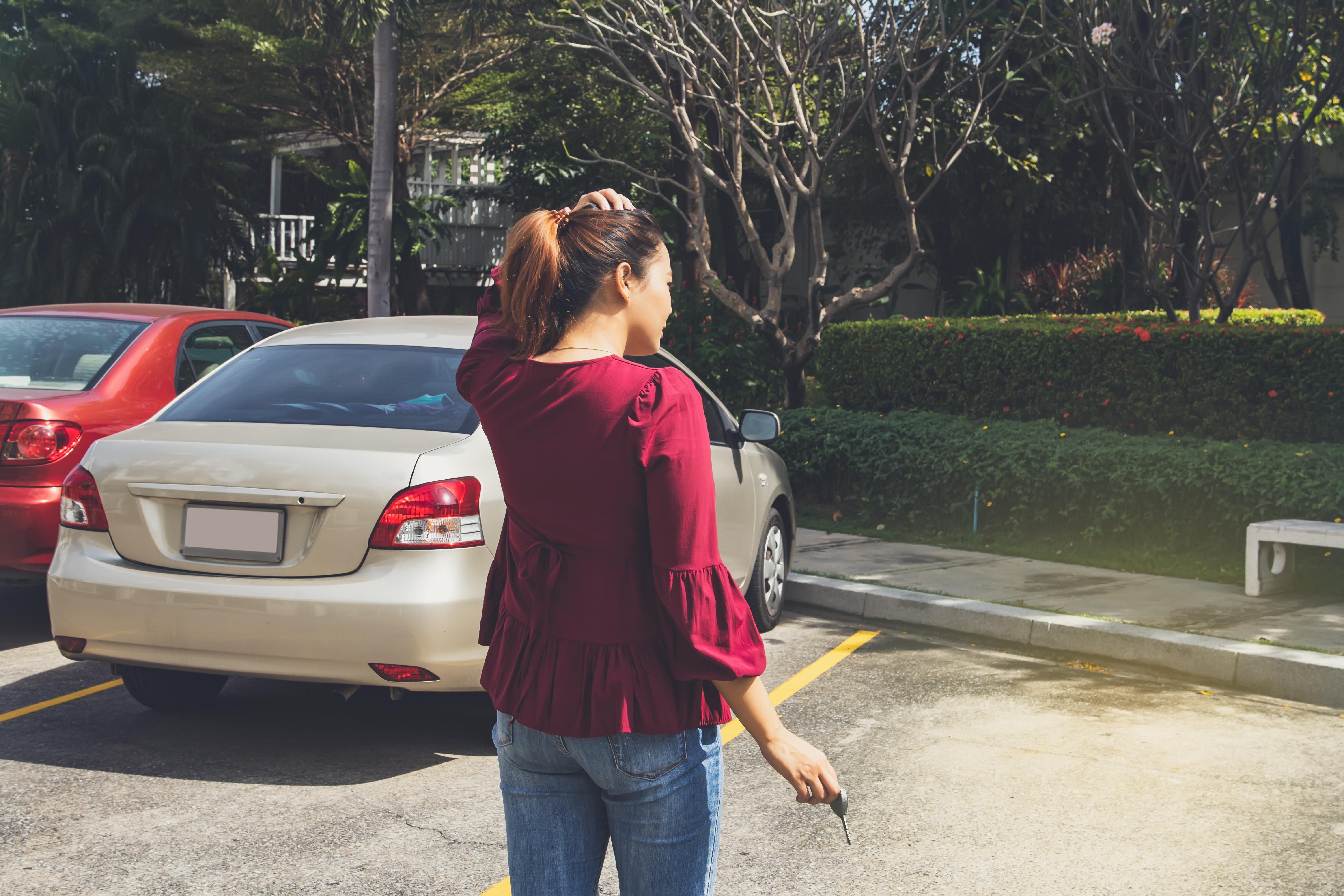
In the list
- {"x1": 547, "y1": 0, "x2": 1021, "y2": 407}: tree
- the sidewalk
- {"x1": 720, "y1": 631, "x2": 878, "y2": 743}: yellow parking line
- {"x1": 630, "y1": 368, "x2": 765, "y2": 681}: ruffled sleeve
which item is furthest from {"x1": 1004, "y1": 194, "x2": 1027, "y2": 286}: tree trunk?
{"x1": 630, "y1": 368, "x2": 765, "y2": 681}: ruffled sleeve

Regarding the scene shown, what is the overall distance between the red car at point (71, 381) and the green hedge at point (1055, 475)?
4560 millimetres

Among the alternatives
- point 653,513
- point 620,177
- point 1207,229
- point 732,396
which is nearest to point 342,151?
point 620,177

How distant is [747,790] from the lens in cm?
429

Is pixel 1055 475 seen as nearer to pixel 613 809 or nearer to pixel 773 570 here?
pixel 773 570

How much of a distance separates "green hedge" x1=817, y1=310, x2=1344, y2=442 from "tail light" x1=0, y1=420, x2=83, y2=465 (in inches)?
272

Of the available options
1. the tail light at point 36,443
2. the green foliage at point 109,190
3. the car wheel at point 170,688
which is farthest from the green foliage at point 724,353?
the green foliage at point 109,190

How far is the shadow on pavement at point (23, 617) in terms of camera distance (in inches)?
245

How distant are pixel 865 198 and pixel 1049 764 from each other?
14732 millimetres

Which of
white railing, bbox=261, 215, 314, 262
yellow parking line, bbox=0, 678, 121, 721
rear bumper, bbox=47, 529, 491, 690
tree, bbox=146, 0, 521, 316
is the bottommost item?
yellow parking line, bbox=0, 678, 121, 721

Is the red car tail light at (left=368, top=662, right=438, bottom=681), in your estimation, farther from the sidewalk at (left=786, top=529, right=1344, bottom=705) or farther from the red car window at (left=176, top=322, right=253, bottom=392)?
the sidewalk at (left=786, top=529, right=1344, bottom=705)

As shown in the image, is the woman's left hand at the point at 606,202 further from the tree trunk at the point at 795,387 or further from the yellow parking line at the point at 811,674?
the tree trunk at the point at 795,387

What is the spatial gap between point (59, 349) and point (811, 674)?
14.0ft

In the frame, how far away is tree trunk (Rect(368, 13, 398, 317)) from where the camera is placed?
14367mm

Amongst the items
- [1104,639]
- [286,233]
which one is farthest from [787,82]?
[286,233]
